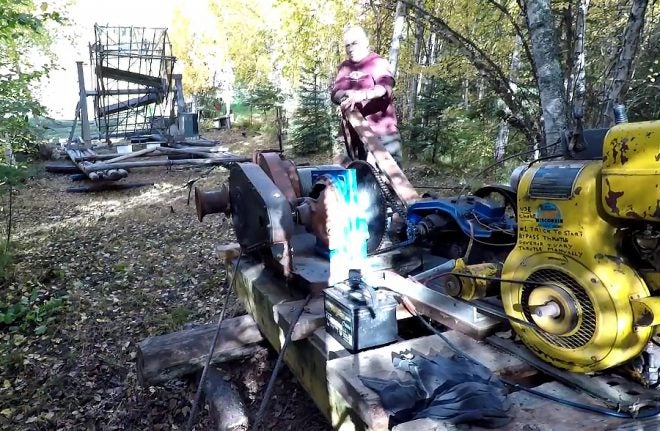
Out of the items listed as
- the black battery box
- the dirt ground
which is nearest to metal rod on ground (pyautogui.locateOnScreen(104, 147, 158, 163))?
the dirt ground

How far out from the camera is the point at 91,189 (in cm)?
906

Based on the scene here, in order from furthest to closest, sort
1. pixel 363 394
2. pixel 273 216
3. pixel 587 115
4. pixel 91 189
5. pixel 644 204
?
pixel 91 189, pixel 587 115, pixel 273 216, pixel 363 394, pixel 644 204

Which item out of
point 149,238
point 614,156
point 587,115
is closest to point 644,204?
point 614,156

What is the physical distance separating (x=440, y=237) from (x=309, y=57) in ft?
40.0

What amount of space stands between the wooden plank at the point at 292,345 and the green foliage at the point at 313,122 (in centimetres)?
901

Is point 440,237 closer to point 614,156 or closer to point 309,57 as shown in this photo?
point 614,156

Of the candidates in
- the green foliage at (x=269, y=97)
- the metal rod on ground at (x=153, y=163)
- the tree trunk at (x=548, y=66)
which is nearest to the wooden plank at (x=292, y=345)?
the tree trunk at (x=548, y=66)

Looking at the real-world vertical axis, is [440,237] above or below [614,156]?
below

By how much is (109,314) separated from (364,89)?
9.68 feet

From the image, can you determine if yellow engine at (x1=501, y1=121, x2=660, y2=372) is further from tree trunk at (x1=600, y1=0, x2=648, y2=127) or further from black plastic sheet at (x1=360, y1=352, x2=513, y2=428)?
tree trunk at (x1=600, y1=0, x2=648, y2=127)

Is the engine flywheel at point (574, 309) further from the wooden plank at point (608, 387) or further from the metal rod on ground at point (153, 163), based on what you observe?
the metal rod on ground at point (153, 163)

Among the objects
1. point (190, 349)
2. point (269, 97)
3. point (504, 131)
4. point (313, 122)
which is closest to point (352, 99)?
point (190, 349)

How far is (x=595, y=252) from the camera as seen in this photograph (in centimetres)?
168

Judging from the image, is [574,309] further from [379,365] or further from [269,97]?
[269,97]
